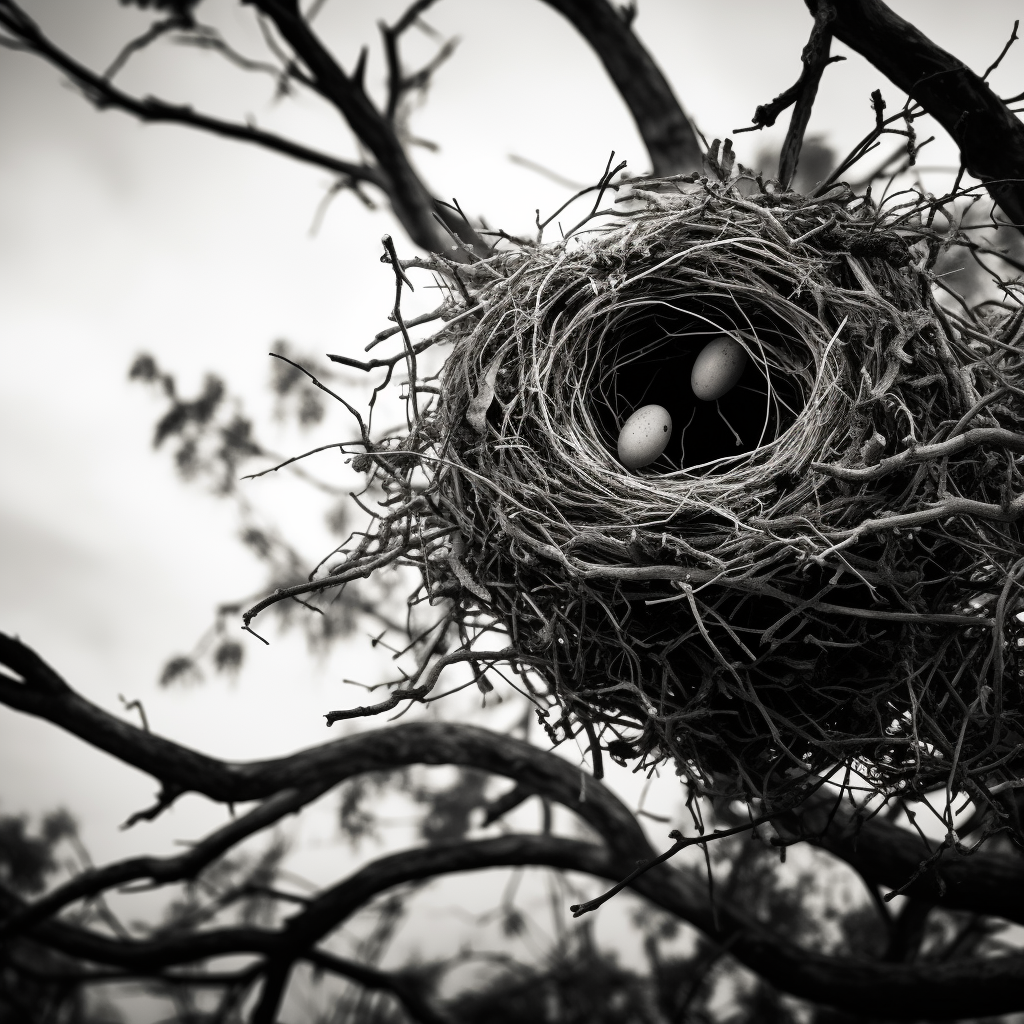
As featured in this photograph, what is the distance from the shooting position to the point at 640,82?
294 centimetres

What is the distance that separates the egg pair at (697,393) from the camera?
1.96m

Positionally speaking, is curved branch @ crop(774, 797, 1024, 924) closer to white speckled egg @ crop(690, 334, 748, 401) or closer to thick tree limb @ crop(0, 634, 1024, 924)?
thick tree limb @ crop(0, 634, 1024, 924)

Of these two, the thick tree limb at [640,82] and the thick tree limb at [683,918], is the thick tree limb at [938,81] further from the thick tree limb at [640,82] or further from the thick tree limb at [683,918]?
the thick tree limb at [683,918]

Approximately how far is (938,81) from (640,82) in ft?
3.75

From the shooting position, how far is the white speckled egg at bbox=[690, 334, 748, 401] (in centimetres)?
202

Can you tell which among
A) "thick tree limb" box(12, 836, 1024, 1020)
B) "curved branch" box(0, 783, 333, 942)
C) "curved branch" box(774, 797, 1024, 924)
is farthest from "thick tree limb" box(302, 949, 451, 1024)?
"curved branch" box(774, 797, 1024, 924)

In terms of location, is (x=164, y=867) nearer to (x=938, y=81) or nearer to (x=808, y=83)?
(x=808, y=83)

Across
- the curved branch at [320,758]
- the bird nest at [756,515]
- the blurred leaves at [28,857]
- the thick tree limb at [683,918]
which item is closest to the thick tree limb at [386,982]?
the thick tree limb at [683,918]

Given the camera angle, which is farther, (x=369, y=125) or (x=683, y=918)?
(x=369, y=125)

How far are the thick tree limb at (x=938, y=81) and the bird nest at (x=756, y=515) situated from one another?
33 cm

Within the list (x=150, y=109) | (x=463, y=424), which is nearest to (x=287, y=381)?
(x=150, y=109)

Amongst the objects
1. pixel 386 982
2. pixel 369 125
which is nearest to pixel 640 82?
pixel 369 125

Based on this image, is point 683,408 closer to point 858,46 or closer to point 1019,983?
point 858,46

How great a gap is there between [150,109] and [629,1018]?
12.1 feet
